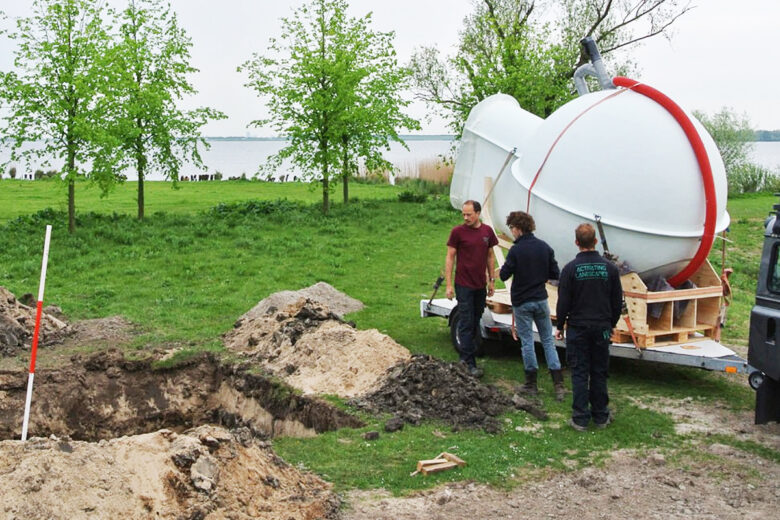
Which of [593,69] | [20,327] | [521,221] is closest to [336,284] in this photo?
[20,327]

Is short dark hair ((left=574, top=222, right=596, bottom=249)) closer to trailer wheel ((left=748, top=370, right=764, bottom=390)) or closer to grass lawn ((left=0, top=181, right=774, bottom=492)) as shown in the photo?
grass lawn ((left=0, top=181, right=774, bottom=492))

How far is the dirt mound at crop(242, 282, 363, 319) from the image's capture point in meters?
13.9

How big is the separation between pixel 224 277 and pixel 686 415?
1099cm

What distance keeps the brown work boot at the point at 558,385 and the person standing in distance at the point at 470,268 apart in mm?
1038

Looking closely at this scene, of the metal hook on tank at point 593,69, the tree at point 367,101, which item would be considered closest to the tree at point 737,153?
the tree at point 367,101

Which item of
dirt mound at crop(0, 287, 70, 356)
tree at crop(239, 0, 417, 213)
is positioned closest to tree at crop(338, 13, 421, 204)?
tree at crop(239, 0, 417, 213)

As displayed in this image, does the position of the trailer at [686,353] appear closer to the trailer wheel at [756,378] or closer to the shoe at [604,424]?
the trailer wheel at [756,378]

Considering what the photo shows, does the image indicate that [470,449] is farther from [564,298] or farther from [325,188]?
[325,188]

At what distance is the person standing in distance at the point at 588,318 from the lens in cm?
864

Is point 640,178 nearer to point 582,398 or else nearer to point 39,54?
point 582,398

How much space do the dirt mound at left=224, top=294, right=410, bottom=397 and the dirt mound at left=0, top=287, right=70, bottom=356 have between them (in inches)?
107

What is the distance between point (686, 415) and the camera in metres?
9.44

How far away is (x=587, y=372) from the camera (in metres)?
8.88

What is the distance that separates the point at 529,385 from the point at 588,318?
179 centimetres
